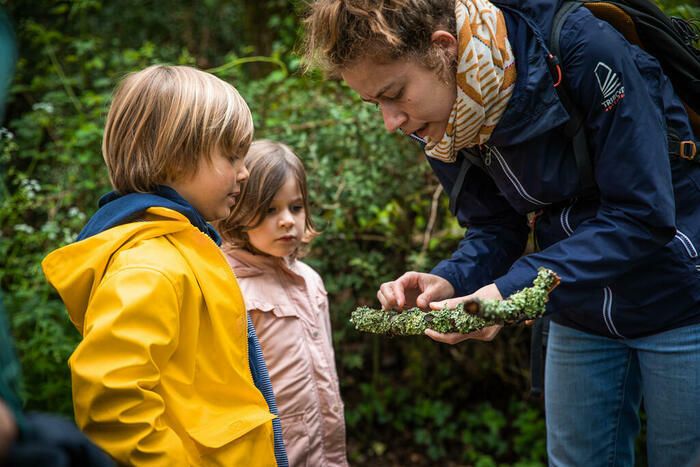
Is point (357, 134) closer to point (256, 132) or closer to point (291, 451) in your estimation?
point (256, 132)

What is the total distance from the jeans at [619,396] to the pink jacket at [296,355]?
0.85 meters

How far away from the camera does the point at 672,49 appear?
6.13 feet

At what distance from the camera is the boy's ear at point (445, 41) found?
5.89ft

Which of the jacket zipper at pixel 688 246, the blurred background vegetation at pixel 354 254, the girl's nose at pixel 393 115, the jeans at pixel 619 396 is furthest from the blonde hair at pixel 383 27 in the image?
the blurred background vegetation at pixel 354 254

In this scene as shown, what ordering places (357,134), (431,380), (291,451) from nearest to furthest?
(291,451), (357,134), (431,380)

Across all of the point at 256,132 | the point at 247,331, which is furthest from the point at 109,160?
the point at 256,132

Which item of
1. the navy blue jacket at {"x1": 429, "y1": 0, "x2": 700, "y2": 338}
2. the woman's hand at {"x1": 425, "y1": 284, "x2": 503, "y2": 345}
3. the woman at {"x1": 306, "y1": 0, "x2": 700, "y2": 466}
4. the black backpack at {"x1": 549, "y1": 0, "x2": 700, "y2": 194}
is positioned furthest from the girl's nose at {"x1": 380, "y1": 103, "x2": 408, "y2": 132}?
the woman's hand at {"x1": 425, "y1": 284, "x2": 503, "y2": 345}

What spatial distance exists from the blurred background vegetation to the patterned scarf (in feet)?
6.29

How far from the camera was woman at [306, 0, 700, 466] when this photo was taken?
1.70 m

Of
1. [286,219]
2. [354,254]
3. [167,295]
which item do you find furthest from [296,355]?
[354,254]

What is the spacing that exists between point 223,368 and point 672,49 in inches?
60.4

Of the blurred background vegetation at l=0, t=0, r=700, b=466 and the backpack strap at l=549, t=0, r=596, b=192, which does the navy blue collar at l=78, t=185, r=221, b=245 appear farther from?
the blurred background vegetation at l=0, t=0, r=700, b=466

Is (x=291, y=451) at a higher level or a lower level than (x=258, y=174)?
lower

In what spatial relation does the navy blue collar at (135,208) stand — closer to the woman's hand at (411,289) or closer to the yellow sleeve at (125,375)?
the yellow sleeve at (125,375)
